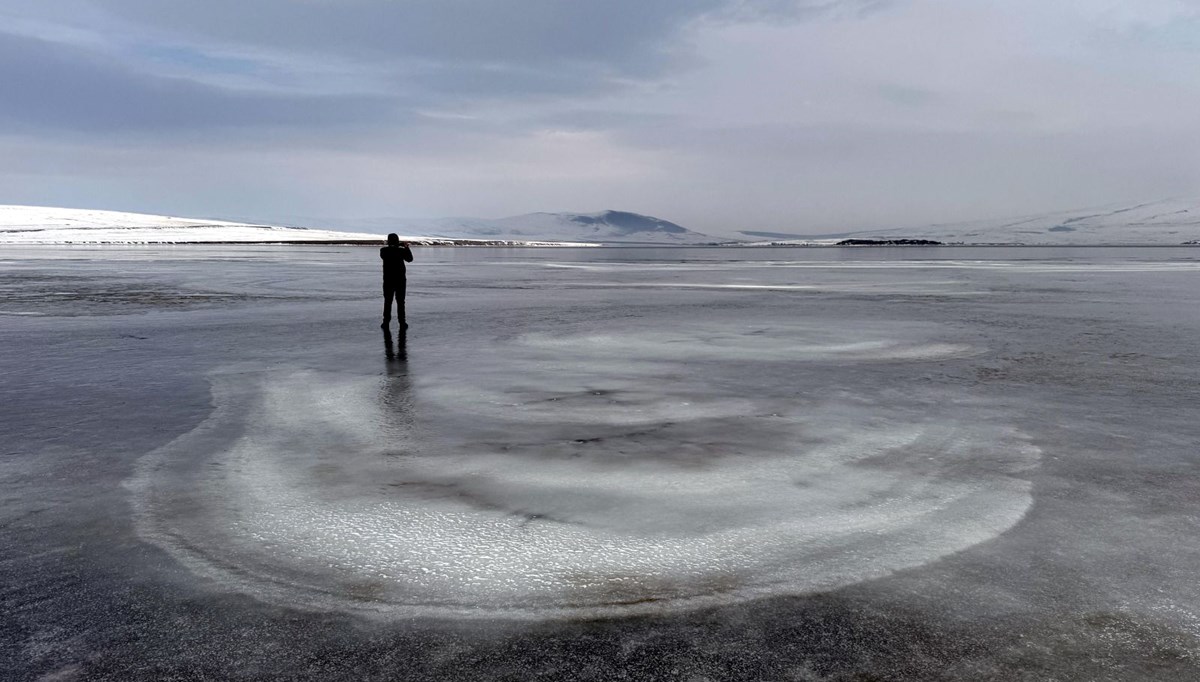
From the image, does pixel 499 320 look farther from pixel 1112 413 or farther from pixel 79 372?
pixel 1112 413

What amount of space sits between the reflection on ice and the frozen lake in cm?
3

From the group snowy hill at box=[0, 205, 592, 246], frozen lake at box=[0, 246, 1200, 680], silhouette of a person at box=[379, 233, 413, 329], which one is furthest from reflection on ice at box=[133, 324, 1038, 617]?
snowy hill at box=[0, 205, 592, 246]

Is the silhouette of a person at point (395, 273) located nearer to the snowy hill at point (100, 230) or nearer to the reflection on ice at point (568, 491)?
the reflection on ice at point (568, 491)

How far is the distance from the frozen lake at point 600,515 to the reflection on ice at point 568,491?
3 cm

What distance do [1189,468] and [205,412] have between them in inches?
321

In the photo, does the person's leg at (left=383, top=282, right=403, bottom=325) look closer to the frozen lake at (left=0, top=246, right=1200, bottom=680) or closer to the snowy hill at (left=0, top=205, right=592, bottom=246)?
the frozen lake at (left=0, top=246, right=1200, bottom=680)

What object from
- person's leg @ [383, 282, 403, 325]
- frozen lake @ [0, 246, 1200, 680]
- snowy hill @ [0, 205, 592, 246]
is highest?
snowy hill @ [0, 205, 592, 246]

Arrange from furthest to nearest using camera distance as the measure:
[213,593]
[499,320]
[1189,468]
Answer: [499,320]
[1189,468]
[213,593]

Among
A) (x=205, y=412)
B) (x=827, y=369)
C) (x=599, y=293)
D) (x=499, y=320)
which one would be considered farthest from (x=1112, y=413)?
(x=599, y=293)

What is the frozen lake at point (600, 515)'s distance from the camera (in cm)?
330

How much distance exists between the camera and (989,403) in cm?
805

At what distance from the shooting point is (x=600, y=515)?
15.9 ft

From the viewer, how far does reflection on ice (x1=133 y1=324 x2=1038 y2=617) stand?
3965mm

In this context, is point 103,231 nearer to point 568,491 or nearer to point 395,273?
point 395,273
